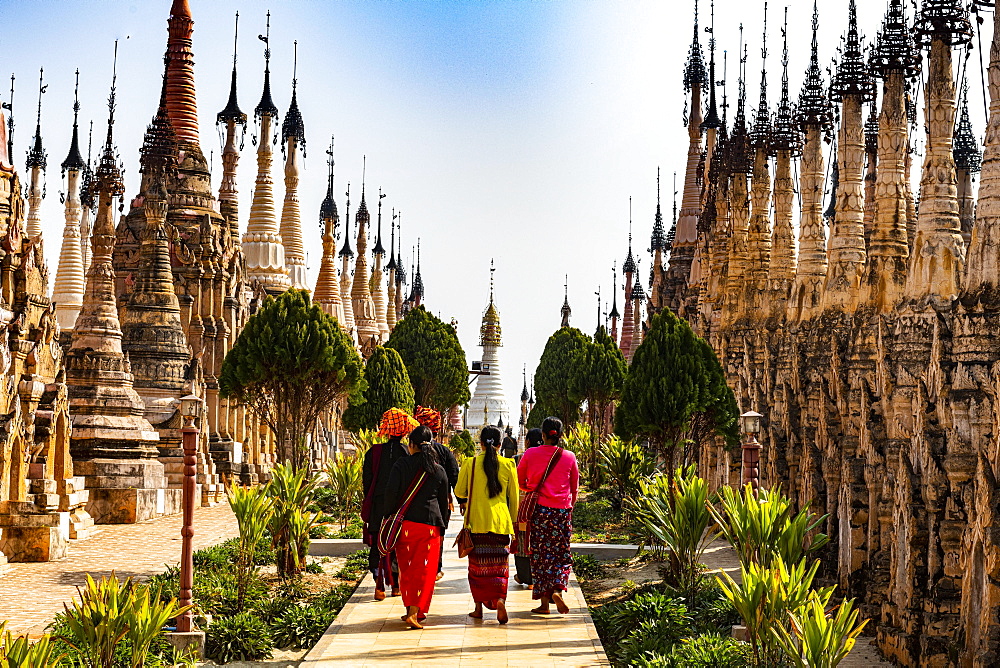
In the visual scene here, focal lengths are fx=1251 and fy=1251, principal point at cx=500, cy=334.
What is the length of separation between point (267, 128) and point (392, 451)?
32.1 metres

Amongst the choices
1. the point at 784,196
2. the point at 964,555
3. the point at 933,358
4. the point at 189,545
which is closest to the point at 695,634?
the point at 964,555

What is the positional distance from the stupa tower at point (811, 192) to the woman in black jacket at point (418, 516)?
1005cm

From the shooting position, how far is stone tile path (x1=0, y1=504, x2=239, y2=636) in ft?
→ 44.7

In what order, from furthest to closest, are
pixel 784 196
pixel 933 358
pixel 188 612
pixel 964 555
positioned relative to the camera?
1. pixel 784 196
2. pixel 933 358
3. pixel 964 555
4. pixel 188 612

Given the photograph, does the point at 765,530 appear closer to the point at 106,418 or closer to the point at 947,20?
the point at 947,20

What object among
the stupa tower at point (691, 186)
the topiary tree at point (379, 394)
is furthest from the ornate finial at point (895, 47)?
the stupa tower at point (691, 186)

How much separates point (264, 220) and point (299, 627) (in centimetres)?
3191

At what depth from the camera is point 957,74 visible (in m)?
15.6

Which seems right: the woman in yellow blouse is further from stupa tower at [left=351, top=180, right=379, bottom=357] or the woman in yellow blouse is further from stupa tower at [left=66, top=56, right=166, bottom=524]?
stupa tower at [left=351, top=180, right=379, bottom=357]

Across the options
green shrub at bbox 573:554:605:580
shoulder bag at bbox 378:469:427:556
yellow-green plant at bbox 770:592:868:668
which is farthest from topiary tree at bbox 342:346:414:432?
yellow-green plant at bbox 770:592:868:668

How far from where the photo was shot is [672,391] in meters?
20.5

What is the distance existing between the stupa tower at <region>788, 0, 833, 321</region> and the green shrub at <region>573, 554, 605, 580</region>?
571 centimetres

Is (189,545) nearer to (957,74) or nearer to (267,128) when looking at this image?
(957,74)

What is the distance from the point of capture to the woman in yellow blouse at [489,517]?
11789 millimetres
